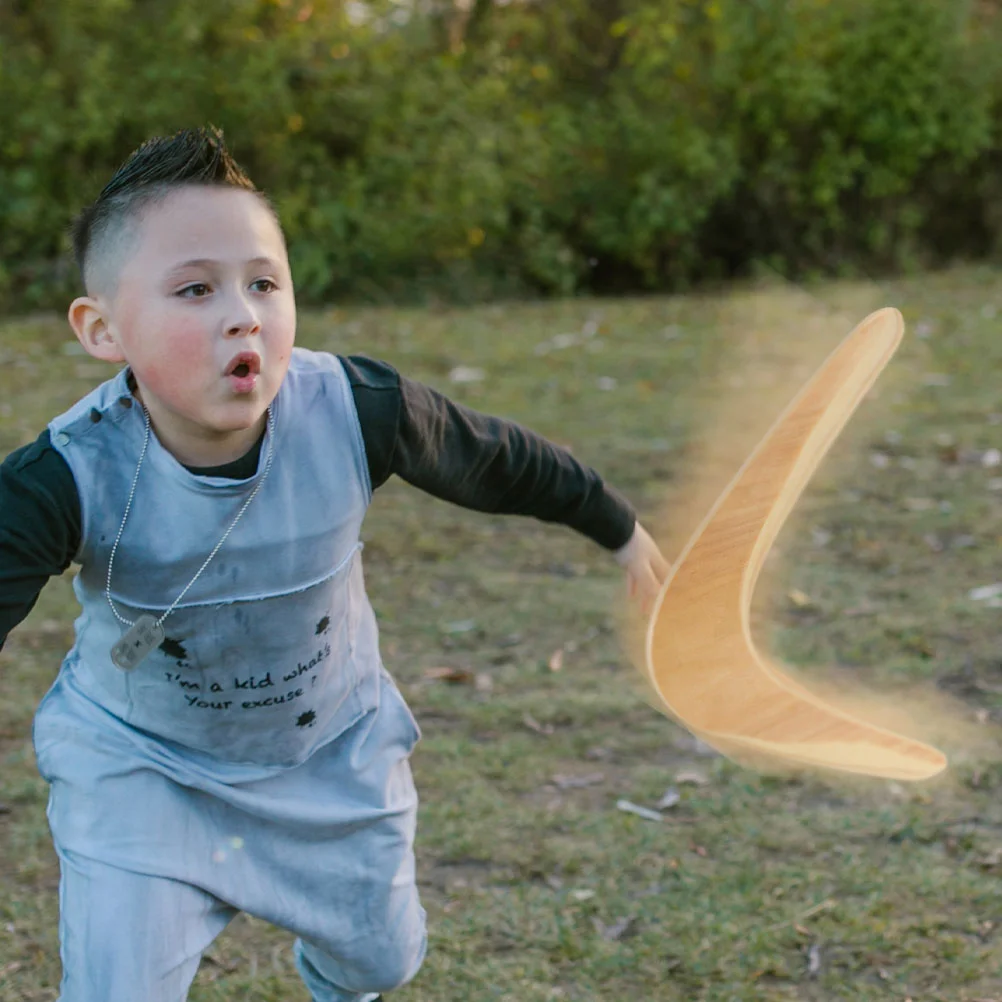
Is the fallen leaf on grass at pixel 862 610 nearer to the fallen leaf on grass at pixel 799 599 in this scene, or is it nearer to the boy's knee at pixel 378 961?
the fallen leaf on grass at pixel 799 599

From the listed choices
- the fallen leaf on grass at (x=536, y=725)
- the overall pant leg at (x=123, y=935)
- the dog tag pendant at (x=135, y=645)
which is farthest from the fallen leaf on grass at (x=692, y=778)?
the dog tag pendant at (x=135, y=645)

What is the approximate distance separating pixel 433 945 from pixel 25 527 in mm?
1324

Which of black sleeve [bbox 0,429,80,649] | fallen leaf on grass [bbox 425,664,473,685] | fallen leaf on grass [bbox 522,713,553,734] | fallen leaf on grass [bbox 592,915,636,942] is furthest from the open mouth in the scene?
fallen leaf on grass [bbox 425,664,473,685]

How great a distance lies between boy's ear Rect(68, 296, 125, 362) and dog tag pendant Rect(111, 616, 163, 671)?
363 mm

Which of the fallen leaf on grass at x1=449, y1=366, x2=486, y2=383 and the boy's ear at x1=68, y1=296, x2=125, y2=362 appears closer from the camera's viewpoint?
→ the boy's ear at x1=68, y1=296, x2=125, y2=362

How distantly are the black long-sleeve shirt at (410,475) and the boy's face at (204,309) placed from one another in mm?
142

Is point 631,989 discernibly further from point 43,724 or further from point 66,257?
point 66,257

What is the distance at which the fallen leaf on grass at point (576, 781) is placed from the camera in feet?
11.4

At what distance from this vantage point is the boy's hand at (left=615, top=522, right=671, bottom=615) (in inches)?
97.1

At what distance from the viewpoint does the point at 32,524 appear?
1871 millimetres

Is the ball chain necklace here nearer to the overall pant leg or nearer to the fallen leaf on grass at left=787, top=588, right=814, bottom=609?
the overall pant leg

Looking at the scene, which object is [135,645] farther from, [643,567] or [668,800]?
[668,800]

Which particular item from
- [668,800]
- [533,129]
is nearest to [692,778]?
[668,800]

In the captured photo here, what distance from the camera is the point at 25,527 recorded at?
186 centimetres
